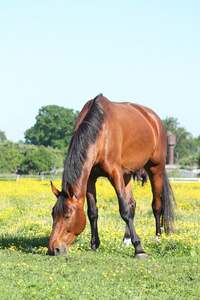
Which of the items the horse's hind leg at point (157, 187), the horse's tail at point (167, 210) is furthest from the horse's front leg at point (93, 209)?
the horse's tail at point (167, 210)

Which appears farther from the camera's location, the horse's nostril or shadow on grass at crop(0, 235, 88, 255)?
shadow on grass at crop(0, 235, 88, 255)

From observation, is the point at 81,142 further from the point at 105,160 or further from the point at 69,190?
the point at 69,190

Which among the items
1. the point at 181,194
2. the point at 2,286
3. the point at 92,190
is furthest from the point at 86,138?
the point at 181,194

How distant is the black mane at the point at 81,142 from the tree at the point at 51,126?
3367 inches

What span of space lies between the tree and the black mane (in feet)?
281

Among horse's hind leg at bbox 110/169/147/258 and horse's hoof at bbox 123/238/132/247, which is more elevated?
horse's hind leg at bbox 110/169/147/258

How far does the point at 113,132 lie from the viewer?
6.41 m

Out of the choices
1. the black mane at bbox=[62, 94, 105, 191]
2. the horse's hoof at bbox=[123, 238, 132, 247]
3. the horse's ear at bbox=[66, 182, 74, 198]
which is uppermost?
the black mane at bbox=[62, 94, 105, 191]

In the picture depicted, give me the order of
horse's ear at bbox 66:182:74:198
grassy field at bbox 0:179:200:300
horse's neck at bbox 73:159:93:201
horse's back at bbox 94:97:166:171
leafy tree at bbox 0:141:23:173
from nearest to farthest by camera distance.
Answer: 1. grassy field at bbox 0:179:200:300
2. horse's ear at bbox 66:182:74:198
3. horse's neck at bbox 73:159:93:201
4. horse's back at bbox 94:97:166:171
5. leafy tree at bbox 0:141:23:173

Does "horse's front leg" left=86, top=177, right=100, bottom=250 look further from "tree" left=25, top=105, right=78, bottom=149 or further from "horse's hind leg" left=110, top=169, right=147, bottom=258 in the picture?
"tree" left=25, top=105, right=78, bottom=149

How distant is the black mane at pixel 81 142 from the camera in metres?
5.72

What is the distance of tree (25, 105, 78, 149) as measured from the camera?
304 feet

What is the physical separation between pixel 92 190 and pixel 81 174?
1064 millimetres

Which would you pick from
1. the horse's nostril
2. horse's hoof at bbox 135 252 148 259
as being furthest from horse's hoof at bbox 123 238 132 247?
the horse's nostril
